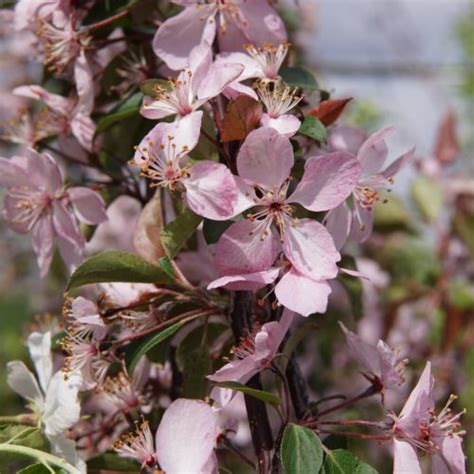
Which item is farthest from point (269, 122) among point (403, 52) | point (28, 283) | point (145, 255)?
point (403, 52)

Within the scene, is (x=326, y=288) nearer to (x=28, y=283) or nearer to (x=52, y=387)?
(x=52, y=387)

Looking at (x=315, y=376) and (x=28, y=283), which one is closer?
(x=315, y=376)

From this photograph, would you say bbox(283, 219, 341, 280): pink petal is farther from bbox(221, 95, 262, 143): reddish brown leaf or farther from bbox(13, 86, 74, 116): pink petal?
bbox(13, 86, 74, 116): pink petal

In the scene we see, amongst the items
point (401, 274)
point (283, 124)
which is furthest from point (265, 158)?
point (401, 274)

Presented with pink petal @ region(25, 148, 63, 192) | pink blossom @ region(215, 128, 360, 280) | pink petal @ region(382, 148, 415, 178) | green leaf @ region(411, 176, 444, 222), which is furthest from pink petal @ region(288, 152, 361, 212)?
green leaf @ region(411, 176, 444, 222)

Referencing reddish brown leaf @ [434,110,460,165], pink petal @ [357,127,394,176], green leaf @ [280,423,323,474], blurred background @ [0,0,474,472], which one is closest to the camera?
green leaf @ [280,423,323,474]

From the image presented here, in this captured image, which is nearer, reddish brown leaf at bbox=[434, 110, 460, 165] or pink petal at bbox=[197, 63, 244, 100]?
pink petal at bbox=[197, 63, 244, 100]
